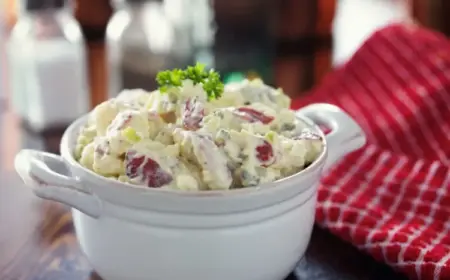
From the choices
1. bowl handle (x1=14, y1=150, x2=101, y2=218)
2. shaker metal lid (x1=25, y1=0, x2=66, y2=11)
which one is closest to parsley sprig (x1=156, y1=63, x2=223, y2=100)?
bowl handle (x1=14, y1=150, x2=101, y2=218)

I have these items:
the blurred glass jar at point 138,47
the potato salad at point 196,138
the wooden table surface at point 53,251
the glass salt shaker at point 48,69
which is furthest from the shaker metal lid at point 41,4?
the potato salad at point 196,138

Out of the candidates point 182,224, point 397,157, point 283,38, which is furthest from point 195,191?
point 283,38

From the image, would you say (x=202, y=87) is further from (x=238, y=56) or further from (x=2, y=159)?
(x=238, y=56)

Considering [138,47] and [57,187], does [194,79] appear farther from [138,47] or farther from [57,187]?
[138,47]

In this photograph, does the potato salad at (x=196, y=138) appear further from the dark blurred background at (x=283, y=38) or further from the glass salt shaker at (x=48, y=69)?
the dark blurred background at (x=283, y=38)

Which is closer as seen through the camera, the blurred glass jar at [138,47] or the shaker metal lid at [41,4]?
the shaker metal lid at [41,4]
